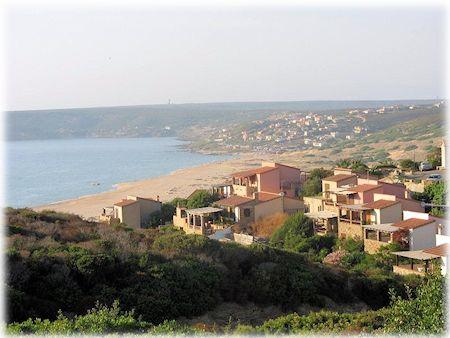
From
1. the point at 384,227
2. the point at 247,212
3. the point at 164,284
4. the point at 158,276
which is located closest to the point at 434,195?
the point at 384,227

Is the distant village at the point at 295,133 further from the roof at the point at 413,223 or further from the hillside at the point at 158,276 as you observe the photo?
the hillside at the point at 158,276

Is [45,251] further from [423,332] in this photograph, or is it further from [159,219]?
[159,219]

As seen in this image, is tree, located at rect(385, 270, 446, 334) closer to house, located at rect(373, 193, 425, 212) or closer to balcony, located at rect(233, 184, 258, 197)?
house, located at rect(373, 193, 425, 212)

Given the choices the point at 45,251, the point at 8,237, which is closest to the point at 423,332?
the point at 45,251

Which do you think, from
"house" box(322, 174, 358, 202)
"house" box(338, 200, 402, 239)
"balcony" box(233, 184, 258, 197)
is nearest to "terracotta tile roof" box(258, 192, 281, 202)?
"house" box(322, 174, 358, 202)

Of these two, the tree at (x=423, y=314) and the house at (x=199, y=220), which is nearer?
the tree at (x=423, y=314)

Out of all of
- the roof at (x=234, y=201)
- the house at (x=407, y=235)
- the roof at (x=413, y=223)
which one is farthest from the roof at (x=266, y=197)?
the roof at (x=413, y=223)
